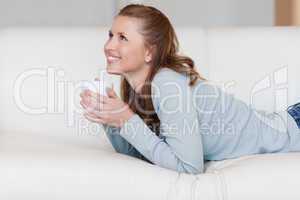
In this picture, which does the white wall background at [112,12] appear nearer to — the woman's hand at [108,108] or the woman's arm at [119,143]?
the woman's arm at [119,143]

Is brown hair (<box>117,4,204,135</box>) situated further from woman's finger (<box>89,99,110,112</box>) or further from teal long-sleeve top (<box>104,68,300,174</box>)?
woman's finger (<box>89,99,110,112</box>)

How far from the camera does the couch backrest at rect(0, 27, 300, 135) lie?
72.7 inches

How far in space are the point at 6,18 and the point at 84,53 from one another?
4.05 ft

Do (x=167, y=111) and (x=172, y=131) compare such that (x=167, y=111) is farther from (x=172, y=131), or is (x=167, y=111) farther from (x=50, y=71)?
(x=50, y=71)

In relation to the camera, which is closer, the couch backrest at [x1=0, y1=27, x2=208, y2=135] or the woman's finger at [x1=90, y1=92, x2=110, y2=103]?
the woman's finger at [x1=90, y1=92, x2=110, y2=103]

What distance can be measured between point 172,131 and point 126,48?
0.79 feet

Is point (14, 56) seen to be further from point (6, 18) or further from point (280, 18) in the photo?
point (280, 18)

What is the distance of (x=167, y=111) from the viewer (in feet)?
4.80

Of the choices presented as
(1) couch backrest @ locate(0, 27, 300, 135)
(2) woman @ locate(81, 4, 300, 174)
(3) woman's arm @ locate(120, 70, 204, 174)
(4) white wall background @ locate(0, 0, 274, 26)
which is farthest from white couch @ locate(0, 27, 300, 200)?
(4) white wall background @ locate(0, 0, 274, 26)

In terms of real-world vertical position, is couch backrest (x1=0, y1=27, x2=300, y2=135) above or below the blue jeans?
above

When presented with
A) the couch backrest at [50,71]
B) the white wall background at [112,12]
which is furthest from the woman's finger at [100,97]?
the white wall background at [112,12]

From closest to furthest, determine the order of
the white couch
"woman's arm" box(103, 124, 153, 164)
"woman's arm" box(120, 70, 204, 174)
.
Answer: "woman's arm" box(120, 70, 204, 174)
"woman's arm" box(103, 124, 153, 164)
the white couch

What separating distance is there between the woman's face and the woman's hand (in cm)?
8

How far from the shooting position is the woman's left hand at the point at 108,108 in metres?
1.47
